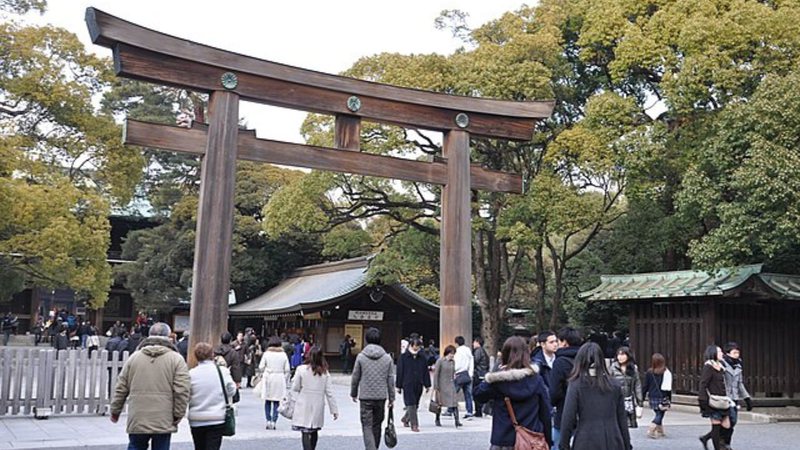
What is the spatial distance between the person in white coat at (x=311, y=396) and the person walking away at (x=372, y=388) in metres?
0.49

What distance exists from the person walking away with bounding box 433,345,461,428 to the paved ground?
1.20ft

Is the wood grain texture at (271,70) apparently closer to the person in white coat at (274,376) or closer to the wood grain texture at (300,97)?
the wood grain texture at (300,97)

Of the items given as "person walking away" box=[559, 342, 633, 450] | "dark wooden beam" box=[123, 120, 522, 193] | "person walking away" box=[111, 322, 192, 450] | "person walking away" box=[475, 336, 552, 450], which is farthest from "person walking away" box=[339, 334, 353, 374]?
"person walking away" box=[559, 342, 633, 450]

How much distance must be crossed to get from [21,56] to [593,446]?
78.9 ft

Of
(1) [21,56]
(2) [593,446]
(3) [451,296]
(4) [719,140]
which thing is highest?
(1) [21,56]

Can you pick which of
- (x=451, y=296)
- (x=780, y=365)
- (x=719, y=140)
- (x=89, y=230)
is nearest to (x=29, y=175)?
(x=89, y=230)

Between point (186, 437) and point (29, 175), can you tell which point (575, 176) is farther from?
point (29, 175)

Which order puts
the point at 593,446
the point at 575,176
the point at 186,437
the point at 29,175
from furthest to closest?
the point at 29,175
the point at 575,176
the point at 186,437
the point at 593,446

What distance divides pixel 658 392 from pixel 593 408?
8261 mm

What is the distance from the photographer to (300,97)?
1488 cm

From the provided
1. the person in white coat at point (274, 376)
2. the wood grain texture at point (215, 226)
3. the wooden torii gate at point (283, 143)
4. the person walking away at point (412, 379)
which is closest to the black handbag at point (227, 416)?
the person in white coat at point (274, 376)

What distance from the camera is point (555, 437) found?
27.5ft

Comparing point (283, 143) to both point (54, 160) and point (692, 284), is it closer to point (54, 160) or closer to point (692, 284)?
point (692, 284)

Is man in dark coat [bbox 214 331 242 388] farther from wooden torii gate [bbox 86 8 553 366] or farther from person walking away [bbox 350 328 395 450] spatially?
person walking away [bbox 350 328 395 450]
